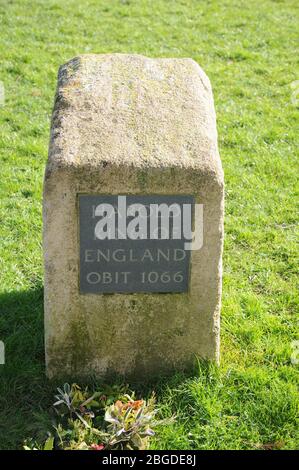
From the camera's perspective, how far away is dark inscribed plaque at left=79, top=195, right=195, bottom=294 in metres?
3.64

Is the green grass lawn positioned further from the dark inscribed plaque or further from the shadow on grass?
the dark inscribed plaque

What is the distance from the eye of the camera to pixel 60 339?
12.9ft

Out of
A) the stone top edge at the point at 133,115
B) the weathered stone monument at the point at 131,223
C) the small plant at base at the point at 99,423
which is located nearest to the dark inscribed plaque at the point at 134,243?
the weathered stone monument at the point at 131,223

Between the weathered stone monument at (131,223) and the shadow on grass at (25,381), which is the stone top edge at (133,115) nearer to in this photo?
the weathered stone monument at (131,223)

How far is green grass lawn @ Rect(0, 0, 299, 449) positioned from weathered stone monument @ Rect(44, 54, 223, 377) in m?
0.26

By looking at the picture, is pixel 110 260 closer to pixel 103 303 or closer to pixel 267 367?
pixel 103 303

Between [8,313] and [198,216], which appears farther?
[8,313]

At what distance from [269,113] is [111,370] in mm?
4167

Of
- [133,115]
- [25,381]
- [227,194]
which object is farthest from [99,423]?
[227,194]

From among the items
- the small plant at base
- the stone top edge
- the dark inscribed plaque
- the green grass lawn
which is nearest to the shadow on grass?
the green grass lawn

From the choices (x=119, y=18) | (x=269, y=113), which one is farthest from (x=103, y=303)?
(x=119, y=18)

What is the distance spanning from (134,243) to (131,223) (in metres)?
0.12

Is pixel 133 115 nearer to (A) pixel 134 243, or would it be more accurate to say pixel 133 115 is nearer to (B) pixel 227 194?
(A) pixel 134 243

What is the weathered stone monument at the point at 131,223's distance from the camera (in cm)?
358
